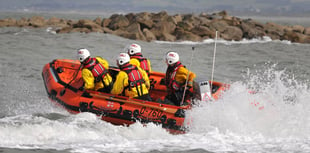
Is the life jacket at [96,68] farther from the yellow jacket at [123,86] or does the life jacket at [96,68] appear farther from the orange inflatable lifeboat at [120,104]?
the yellow jacket at [123,86]

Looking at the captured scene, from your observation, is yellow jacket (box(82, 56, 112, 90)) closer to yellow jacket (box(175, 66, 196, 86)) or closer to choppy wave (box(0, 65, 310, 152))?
choppy wave (box(0, 65, 310, 152))

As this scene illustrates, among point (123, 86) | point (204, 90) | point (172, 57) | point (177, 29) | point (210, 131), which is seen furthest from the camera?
point (177, 29)

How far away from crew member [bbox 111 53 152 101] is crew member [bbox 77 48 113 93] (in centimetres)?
46

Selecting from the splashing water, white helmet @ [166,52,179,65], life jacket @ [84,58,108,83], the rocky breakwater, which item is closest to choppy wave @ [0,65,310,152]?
the splashing water

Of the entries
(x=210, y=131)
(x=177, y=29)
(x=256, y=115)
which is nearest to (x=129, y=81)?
(x=210, y=131)

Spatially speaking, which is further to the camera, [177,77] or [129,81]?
[177,77]

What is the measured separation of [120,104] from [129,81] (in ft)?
1.54

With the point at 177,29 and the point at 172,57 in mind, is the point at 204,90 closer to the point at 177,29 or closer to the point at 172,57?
the point at 172,57

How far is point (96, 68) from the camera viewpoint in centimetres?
877

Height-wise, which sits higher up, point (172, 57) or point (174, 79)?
point (172, 57)

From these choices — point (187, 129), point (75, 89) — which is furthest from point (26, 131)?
point (187, 129)

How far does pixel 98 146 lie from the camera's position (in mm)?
6863

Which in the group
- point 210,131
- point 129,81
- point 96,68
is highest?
point 96,68

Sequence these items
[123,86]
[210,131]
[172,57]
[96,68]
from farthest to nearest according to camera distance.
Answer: [96,68] < [172,57] < [123,86] < [210,131]
